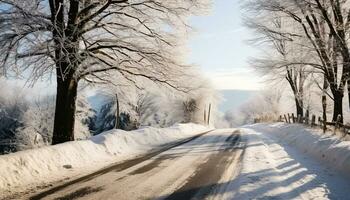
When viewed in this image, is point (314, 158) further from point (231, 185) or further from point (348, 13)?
point (348, 13)

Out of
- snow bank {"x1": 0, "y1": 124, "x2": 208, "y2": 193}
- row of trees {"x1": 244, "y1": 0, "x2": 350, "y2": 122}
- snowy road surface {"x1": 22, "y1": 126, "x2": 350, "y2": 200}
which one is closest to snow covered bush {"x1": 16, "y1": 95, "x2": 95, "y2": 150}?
row of trees {"x1": 244, "y1": 0, "x2": 350, "y2": 122}

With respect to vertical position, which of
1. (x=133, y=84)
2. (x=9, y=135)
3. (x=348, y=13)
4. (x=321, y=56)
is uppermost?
(x=348, y=13)

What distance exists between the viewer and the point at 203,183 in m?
9.01

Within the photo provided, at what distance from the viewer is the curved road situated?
791 cm

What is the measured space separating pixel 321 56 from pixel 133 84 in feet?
33.4

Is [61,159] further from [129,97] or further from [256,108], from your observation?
[256,108]

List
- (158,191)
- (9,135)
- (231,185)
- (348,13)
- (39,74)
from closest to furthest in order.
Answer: (158,191), (231,185), (39,74), (348,13), (9,135)

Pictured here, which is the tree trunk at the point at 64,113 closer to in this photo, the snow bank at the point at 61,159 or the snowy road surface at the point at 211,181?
the snow bank at the point at 61,159

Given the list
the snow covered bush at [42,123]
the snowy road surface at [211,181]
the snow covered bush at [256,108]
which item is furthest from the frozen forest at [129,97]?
the snow covered bush at [256,108]

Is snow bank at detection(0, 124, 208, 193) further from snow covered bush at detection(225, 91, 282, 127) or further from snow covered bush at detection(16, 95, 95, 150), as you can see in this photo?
snow covered bush at detection(225, 91, 282, 127)

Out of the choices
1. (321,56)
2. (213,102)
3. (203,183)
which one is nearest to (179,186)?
(203,183)

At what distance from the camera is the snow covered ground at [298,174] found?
809 cm

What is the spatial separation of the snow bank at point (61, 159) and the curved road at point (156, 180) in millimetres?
901

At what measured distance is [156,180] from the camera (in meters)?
9.34
